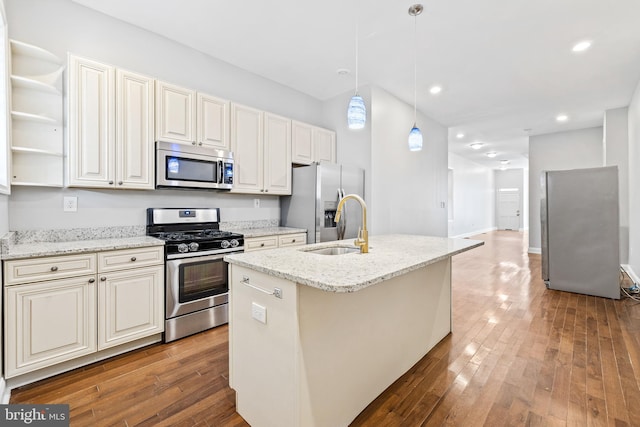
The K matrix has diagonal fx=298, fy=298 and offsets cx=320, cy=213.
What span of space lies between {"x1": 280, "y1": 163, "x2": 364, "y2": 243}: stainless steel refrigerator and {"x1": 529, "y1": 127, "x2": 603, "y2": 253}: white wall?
482cm

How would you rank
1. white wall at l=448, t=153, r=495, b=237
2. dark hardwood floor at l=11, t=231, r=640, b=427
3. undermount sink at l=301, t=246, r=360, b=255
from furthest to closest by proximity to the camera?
white wall at l=448, t=153, r=495, b=237 → undermount sink at l=301, t=246, r=360, b=255 → dark hardwood floor at l=11, t=231, r=640, b=427

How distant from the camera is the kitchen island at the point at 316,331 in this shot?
134 centimetres

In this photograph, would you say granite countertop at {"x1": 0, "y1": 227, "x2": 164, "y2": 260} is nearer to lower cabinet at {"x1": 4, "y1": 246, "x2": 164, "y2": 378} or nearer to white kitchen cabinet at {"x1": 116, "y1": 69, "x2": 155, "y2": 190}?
lower cabinet at {"x1": 4, "y1": 246, "x2": 164, "y2": 378}

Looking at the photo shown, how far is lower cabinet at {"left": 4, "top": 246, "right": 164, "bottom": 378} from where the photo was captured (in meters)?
1.88

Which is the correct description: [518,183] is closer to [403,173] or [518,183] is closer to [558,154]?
[558,154]

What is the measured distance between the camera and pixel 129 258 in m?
2.33

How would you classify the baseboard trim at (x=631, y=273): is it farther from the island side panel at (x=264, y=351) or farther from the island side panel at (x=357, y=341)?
the island side panel at (x=264, y=351)

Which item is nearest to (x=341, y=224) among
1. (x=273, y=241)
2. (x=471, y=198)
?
(x=273, y=241)

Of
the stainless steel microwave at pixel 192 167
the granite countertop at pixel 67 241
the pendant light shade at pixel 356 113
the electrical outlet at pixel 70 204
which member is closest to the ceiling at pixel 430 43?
the pendant light shade at pixel 356 113

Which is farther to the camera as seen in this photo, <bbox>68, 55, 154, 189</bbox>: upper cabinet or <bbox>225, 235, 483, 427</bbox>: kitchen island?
<bbox>68, 55, 154, 189</bbox>: upper cabinet

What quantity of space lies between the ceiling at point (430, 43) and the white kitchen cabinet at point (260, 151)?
2.24ft

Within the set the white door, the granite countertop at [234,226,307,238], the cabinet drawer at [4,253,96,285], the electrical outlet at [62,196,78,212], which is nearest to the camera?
the cabinet drawer at [4,253,96,285]

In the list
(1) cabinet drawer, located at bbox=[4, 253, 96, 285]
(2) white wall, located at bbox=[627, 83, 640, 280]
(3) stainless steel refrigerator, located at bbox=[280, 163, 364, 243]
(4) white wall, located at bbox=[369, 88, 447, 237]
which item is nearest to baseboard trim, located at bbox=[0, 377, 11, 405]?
(1) cabinet drawer, located at bbox=[4, 253, 96, 285]

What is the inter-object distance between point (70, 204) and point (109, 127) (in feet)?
2.40
